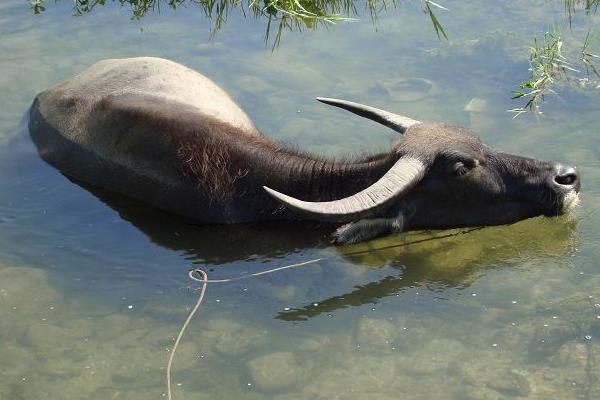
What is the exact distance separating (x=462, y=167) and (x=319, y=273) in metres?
1.04

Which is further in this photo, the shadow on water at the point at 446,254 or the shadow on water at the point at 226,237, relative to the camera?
the shadow on water at the point at 226,237

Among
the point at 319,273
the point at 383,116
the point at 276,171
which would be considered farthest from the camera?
the point at 383,116

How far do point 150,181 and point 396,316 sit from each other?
196 centimetres

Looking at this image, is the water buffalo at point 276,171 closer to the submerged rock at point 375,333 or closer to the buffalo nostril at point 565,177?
the buffalo nostril at point 565,177

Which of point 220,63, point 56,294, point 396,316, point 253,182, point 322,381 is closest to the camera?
point 322,381

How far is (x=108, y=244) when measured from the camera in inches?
242

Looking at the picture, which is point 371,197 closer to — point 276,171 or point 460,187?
point 460,187

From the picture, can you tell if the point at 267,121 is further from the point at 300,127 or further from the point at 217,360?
the point at 217,360

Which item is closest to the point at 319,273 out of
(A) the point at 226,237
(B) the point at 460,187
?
(A) the point at 226,237

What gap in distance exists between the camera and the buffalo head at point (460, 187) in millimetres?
5832

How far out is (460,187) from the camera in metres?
5.91

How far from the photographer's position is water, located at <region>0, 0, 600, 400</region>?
15.7 ft

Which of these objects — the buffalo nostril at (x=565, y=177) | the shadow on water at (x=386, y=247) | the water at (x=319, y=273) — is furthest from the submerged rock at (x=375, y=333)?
the buffalo nostril at (x=565, y=177)

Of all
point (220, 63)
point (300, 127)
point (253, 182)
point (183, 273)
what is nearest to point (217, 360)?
point (183, 273)
